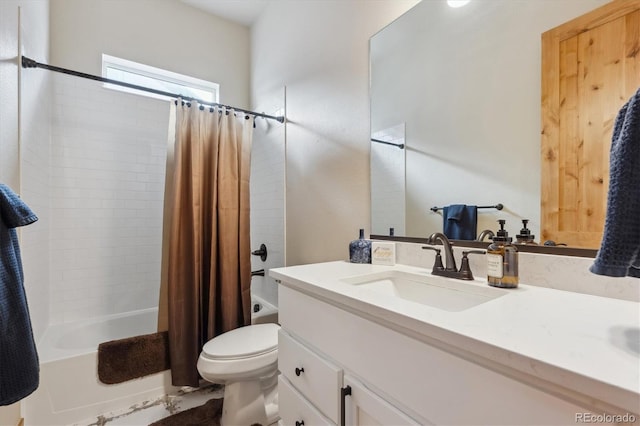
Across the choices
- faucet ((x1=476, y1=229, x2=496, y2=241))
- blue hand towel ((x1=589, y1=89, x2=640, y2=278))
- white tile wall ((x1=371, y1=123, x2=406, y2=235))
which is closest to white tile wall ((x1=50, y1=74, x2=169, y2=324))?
white tile wall ((x1=371, y1=123, x2=406, y2=235))

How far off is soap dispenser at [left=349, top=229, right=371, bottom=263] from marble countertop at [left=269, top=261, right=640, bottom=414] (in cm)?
47

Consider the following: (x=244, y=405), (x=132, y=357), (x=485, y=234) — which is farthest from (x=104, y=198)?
(x=485, y=234)

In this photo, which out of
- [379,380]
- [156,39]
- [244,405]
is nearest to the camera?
[379,380]

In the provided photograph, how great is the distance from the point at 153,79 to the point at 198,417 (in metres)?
2.54

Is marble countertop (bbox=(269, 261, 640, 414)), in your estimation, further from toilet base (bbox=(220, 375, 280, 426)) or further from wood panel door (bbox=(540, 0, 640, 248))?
toilet base (bbox=(220, 375, 280, 426))

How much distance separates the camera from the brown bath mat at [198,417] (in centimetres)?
148

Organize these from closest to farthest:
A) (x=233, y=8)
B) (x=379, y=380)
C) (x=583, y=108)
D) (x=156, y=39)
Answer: (x=379, y=380)
(x=583, y=108)
(x=156, y=39)
(x=233, y=8)

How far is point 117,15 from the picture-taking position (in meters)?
2.17

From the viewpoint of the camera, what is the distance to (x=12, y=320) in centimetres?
82

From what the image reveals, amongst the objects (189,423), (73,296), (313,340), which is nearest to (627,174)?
(313,340)

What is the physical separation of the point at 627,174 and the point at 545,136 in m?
0.48

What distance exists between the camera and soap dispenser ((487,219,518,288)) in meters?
0.84

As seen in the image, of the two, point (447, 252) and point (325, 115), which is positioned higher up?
point (325, 115)

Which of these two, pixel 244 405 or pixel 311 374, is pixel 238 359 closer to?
pixel 244 405
